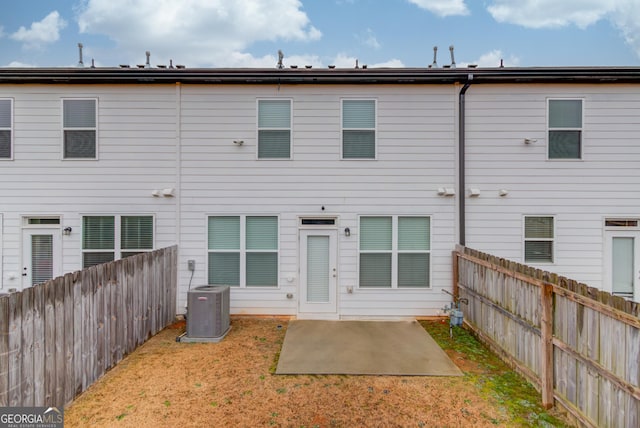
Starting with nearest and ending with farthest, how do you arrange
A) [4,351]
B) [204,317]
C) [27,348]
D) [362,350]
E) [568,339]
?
1. [4,351]
2. [27,348]
3. [568,339]
4. [362,350]
5. [204,317]

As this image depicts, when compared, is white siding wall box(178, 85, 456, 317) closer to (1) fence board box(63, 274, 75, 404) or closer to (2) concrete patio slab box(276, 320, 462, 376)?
(2) concrete patio slab box(276, 320, 462, 376)

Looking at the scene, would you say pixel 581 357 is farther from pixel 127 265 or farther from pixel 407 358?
pixel 127 265

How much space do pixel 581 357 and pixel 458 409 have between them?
1.39 metres

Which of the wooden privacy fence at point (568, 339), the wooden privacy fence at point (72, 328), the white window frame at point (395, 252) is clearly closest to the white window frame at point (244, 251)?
the wooden privacy fence at point (72, 328)

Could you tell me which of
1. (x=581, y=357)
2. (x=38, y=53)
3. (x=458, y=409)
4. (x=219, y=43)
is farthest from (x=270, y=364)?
(x=219, y=43)

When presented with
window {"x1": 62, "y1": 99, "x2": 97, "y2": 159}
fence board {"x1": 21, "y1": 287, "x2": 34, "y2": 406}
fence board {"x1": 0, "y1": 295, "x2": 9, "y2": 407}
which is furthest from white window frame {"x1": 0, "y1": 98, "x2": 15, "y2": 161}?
fence board {"x1": 0, "y1": 295, "x2": 9, "y2": 407}

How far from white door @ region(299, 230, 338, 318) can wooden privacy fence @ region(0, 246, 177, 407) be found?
2.90 m

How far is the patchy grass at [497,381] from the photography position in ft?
11.1

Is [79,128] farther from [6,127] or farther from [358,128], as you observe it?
[358,128]

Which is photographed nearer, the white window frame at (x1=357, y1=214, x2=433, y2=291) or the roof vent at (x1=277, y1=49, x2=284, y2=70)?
the white window frame at (x1=357, y1=214, x2=433, y2=291)

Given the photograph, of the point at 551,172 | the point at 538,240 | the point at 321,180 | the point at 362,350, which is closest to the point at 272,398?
the point at 362,350

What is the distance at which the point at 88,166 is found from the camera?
261 inches

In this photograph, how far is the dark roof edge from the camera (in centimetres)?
636

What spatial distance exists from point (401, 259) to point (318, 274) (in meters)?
1.83
